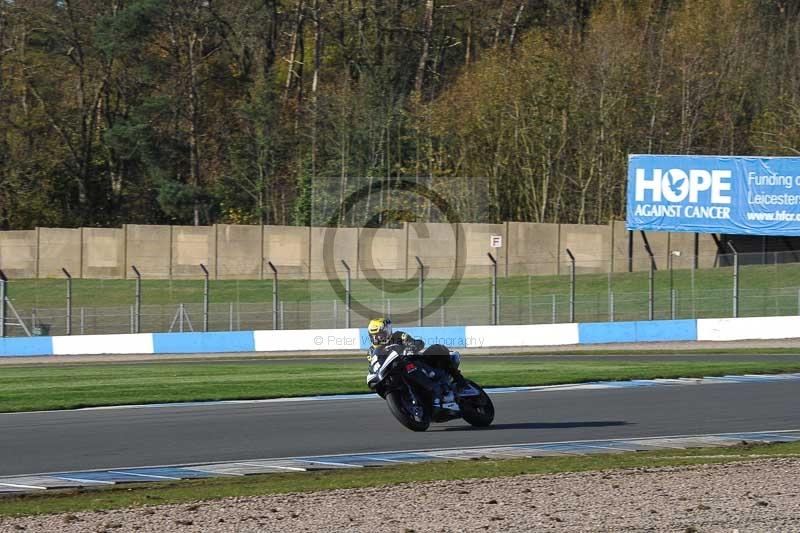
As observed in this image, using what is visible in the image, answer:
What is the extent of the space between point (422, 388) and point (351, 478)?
319 cm

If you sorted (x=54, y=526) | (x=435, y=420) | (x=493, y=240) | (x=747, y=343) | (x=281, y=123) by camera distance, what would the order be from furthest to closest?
1. (x=281, y=123)
2. (x=493, y=240)
3. (x=747, y=343)
4. (x=435, y=420)
5. (x=54, y=526)

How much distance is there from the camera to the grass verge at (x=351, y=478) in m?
10.7

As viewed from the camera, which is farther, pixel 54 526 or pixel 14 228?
pixel 14 228

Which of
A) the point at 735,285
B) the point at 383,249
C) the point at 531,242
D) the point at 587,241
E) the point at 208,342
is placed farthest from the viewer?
the point at 383,249

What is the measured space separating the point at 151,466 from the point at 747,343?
22.6 m

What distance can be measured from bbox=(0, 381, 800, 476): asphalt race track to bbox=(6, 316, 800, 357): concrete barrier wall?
13.2 metres

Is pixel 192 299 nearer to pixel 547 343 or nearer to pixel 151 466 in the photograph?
pixel 547 343

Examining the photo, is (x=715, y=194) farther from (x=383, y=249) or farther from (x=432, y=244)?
(x=383, y=249)

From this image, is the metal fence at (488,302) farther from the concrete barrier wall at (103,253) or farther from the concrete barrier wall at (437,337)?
the concrete barrier wall at (103,253)

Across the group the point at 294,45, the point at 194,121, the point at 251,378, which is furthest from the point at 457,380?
the point at 294,45

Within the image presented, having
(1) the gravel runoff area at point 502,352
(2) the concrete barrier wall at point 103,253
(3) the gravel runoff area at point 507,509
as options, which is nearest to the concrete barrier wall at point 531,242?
(1) the gravel runoff area at point 502,352

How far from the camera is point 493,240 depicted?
131 feet

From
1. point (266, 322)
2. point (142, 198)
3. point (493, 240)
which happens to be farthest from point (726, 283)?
point (142, 198)

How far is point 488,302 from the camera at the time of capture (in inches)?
1362
